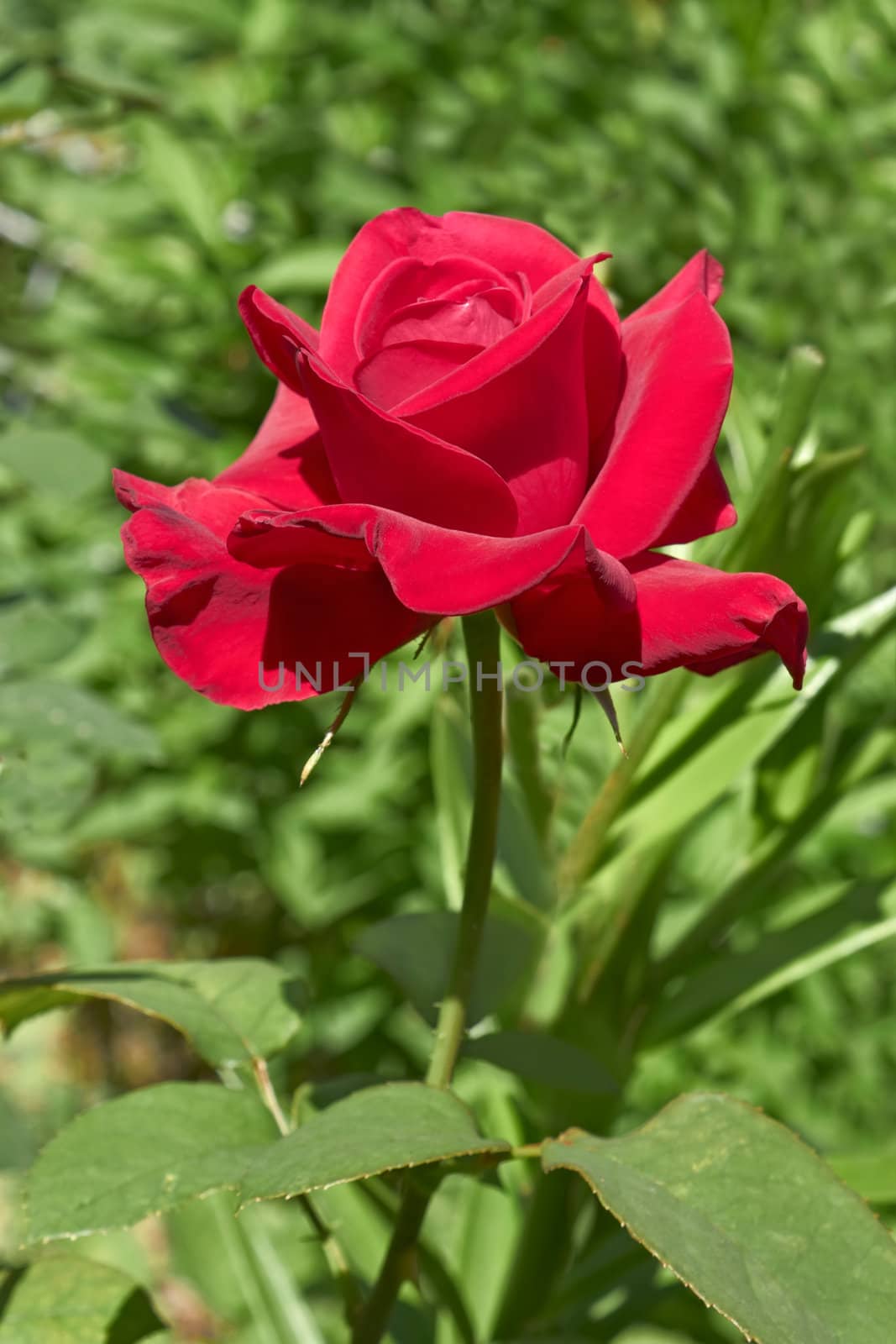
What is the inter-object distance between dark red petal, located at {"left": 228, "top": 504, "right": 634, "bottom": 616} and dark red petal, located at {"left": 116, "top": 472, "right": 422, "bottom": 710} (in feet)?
0.07

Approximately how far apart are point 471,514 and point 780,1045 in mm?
1148

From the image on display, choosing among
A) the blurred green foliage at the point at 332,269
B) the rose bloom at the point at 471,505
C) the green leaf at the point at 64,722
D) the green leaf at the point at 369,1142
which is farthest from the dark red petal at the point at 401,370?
the blurred green foliage at the point at 332,269

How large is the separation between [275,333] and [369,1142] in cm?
24

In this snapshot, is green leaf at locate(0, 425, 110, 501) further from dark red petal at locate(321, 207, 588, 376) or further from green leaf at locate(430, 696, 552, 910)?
dark red petal at locate(321, 207, 588, 376)

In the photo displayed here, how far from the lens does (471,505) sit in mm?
365

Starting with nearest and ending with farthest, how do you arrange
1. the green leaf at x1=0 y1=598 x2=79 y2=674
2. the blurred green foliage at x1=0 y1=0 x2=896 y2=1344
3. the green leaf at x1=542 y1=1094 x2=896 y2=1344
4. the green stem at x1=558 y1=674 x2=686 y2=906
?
the green leaf at x1=542 y1=1094 x2=896 y2=1344 → the green stem at x1=558 y1=674 x2=686 y2=906 → the green leaf at x1=0 y1=598 x2=79 y2=674 → the blurred green foliage at x1=0 y1=0 x2=896 y2=1344

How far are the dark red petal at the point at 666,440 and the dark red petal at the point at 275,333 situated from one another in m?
0.10

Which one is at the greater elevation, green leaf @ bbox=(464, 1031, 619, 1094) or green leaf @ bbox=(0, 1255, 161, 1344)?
green leaf @ bbox=(464, 1031, 619, 1094)

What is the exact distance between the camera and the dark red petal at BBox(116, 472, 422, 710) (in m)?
0.36

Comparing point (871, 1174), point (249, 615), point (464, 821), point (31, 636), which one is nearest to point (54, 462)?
point (31, 636)

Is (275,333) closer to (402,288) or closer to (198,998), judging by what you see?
(402,288)

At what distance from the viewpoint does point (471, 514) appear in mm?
368

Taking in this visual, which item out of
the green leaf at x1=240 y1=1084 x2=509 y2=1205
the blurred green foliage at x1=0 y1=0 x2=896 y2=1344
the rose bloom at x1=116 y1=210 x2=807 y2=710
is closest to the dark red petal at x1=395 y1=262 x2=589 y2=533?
the rose bloom at x1=116 y1=210 x2=807 y2=710

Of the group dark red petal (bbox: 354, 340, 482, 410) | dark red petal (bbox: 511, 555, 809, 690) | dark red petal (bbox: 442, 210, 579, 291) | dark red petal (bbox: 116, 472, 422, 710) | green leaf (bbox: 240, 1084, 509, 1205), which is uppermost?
dark red petal (bbox: 442, 210, 579, 291)
